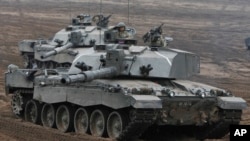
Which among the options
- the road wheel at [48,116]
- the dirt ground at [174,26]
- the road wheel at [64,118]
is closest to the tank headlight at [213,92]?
the dirt ground at [174,26]

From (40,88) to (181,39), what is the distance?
30412 millimetres

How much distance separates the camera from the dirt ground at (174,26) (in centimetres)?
3328

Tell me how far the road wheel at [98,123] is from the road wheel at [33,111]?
2.79 metres

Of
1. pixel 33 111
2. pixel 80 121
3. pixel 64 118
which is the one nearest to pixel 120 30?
pixel 33 111

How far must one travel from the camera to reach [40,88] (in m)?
19.2

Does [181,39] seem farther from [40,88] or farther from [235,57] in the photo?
[40,88]

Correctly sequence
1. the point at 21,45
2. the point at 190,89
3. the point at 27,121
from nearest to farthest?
the point at 190,89, the point at 27,121, the point at 21,45

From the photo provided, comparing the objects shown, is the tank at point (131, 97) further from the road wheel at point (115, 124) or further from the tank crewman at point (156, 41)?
the tank crewman at point (156, 41)

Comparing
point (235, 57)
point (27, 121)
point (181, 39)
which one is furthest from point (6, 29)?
point (27, 121)

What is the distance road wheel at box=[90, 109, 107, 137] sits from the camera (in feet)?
57.1

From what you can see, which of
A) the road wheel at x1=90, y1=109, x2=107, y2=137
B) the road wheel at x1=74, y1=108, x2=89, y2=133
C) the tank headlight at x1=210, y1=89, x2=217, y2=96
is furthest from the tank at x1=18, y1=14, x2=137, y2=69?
the tank headlight at x1=210, y1=89, x2=217, y2=96

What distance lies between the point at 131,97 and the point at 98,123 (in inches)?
84.2

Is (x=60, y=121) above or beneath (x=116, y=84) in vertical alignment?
beneath

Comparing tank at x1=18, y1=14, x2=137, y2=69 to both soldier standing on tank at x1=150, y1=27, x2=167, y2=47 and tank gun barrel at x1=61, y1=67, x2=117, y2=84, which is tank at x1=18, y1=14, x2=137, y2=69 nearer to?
soldier standing on tank at x1=150, y1=27, x2=167, y2=47
